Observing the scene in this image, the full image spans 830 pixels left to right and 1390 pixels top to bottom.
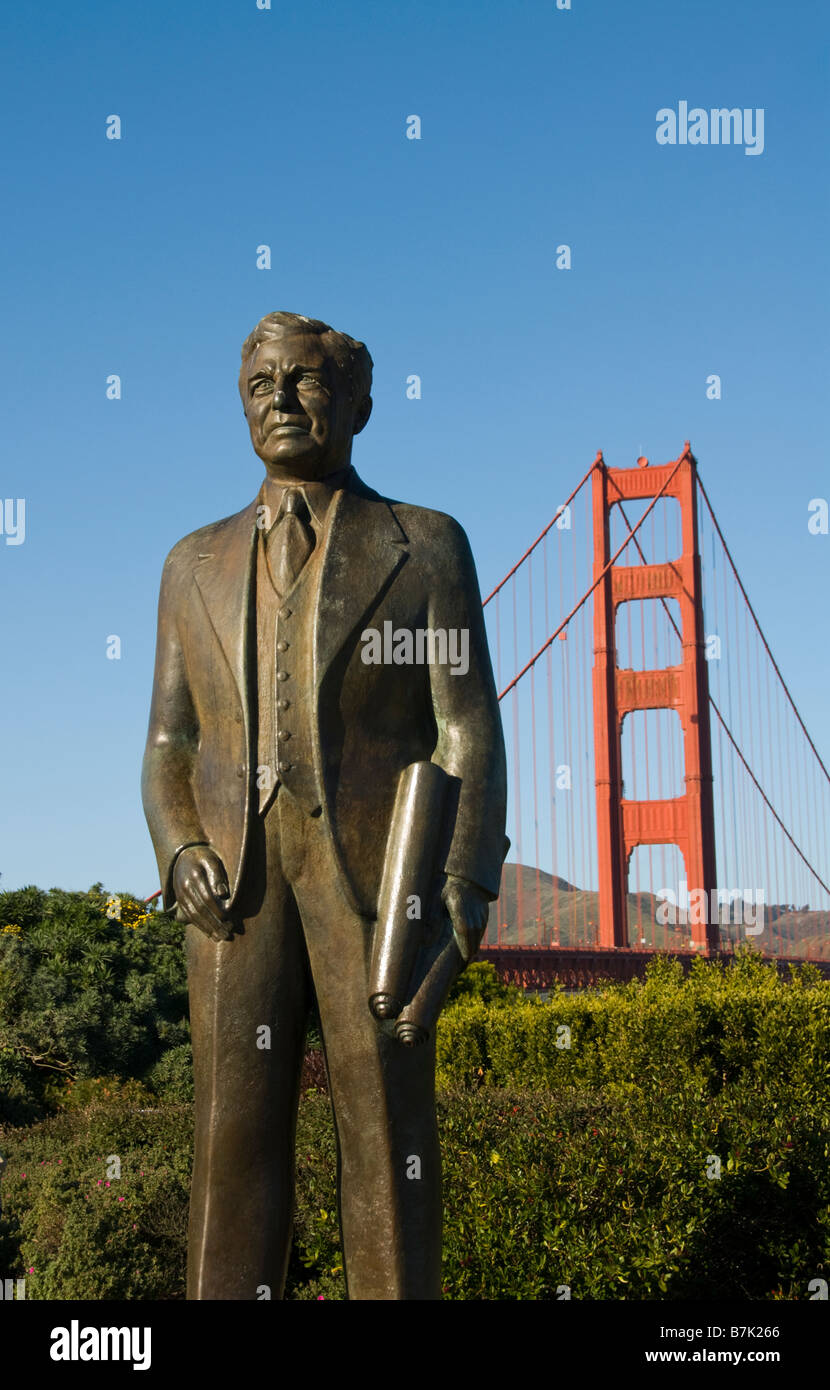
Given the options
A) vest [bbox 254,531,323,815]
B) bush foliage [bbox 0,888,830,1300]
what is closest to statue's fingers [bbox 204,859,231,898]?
vest [bbox 254,531,323,815]

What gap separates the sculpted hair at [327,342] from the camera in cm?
276

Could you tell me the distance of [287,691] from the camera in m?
2.63

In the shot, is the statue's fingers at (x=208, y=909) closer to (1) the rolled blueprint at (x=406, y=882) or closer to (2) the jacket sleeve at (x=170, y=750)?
(2) the jacket sleeve at (x=170, y=750)

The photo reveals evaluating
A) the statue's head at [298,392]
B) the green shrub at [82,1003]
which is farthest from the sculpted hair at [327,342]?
the green shrub at [82,1003]

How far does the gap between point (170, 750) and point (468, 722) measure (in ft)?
2.01

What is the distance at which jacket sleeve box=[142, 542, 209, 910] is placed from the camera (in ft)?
8.84

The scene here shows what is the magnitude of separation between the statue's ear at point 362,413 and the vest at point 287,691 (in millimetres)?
340

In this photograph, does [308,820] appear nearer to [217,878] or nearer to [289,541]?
[217,878]

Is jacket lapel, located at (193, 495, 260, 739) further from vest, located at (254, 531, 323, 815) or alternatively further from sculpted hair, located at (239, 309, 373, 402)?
sculpted hair, located at (239, 309, 373, 402)

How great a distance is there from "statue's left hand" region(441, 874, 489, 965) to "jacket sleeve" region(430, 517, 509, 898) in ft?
0.06

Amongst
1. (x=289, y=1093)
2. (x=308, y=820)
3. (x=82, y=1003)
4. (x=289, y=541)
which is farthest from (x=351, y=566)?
(x=82, y=1003)

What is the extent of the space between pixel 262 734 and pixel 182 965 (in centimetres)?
761

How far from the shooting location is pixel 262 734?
2639mm
